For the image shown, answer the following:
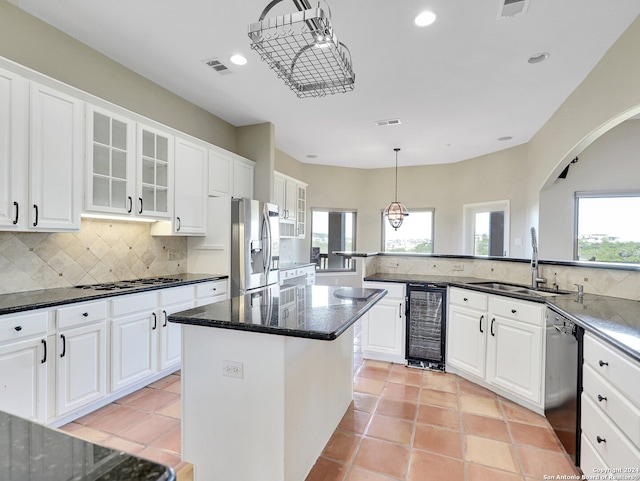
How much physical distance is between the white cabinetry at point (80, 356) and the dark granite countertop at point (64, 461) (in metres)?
2.06

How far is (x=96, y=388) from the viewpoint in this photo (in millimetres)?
2535

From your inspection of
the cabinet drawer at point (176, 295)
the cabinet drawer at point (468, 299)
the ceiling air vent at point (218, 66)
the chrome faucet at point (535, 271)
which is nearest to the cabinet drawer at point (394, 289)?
the cabinet drawer at point (468, 299)

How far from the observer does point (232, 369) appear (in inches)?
67.7

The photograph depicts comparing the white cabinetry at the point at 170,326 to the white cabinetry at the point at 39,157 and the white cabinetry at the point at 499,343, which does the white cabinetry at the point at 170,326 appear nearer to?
the white cabinetry at the point at 39,157

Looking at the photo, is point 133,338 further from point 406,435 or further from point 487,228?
point 487,228

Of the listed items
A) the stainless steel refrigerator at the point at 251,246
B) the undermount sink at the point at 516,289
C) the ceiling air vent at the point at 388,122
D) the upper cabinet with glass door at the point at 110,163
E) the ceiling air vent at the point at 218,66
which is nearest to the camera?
the upper cabinet with glass door at the point at 110,163

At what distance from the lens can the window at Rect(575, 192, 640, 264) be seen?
4.68 metres

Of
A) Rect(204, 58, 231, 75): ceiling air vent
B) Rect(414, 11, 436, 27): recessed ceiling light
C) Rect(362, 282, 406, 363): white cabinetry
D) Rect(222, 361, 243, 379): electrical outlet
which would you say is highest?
Rect(204, 58, 231, 75): ceiling air vent

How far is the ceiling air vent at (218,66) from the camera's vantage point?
3160 mm

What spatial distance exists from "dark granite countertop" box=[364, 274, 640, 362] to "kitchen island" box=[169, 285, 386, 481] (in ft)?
3.87

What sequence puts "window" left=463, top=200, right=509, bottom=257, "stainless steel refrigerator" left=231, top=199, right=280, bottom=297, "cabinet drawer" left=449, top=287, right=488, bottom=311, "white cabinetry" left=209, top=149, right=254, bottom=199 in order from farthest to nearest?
"window" left=463, top=200, right=509, bottom=257
"white cabinetry" left=209, top=149, right=254, bottom=199
"stainless steel refrigerator" left=231, top=199, right=280, bottom=297
"cabinet drawer" left=449, top=287, right=488, bottom=311

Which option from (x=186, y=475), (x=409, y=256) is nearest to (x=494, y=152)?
(x=409, y=256)

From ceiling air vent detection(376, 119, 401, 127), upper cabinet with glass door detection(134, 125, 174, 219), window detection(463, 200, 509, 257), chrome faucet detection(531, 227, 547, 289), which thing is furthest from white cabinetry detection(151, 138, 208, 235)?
window detection(463, 200, 509, 257)

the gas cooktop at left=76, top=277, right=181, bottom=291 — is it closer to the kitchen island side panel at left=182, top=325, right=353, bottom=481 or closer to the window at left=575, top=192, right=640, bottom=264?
the kitchen island side panel at left=182, top=325, right=353, bottom=481
